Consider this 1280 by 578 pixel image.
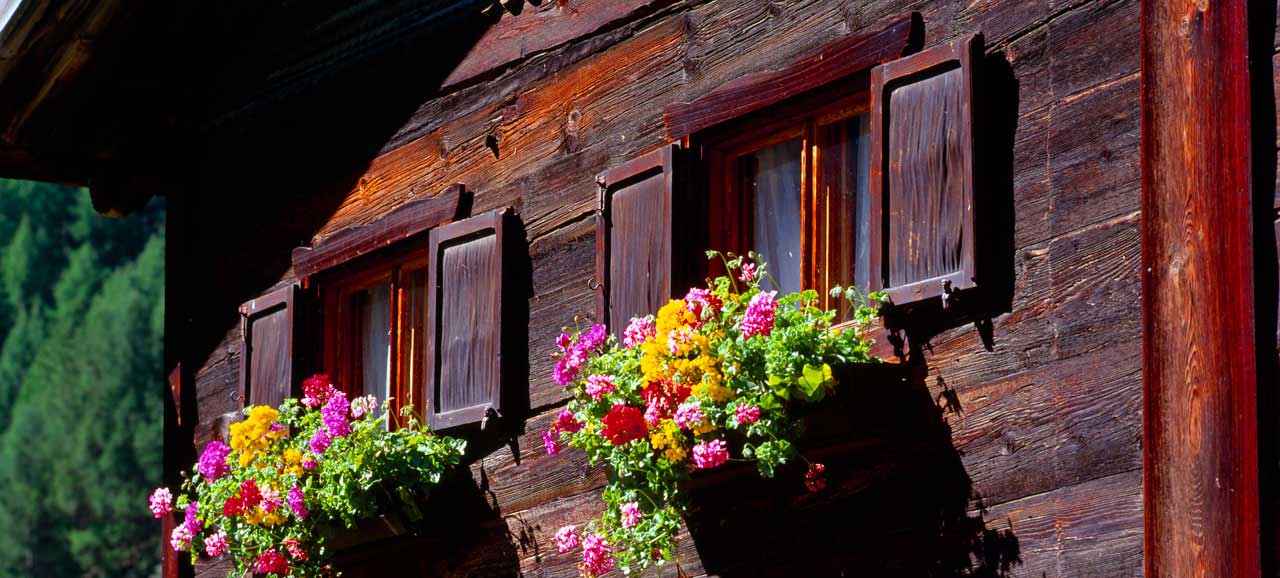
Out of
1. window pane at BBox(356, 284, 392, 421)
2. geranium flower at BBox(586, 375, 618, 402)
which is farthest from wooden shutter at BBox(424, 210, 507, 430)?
geranium flower at BBox(586, 375, 618, 402)

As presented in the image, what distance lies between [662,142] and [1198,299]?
2.42 meters

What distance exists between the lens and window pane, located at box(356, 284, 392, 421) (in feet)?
27.1

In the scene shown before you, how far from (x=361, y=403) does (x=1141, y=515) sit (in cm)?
324

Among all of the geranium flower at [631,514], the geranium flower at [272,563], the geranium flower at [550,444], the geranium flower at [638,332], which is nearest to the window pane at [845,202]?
the geranium flower at [638,332]

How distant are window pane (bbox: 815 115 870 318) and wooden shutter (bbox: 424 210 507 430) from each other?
4.97 feet

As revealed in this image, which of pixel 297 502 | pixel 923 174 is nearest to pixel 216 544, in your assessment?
pixel 297 502

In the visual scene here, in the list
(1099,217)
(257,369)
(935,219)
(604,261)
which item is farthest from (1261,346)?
(257,369)

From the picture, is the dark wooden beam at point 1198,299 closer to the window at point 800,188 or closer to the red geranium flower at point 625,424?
the window at point 800,188

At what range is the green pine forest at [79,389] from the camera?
31.0m

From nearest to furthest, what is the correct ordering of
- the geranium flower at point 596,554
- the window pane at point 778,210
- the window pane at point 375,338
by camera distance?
the geranium flower at point 596,554 < the window pane at point 778,210 < the window pane at point 375,338

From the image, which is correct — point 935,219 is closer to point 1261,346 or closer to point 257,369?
point 1261,346

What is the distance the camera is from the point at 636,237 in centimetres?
671

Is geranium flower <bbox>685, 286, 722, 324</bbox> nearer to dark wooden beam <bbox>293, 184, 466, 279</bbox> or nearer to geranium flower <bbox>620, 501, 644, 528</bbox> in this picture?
geranium flower <bbox>620, 501, 644, 528</bbox>

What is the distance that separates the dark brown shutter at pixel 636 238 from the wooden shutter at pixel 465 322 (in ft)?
1.89
